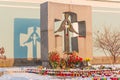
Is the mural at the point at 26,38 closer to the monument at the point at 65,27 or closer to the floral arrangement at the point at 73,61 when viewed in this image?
the monument at the point at 65,27

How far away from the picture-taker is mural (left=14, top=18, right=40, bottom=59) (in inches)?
1289

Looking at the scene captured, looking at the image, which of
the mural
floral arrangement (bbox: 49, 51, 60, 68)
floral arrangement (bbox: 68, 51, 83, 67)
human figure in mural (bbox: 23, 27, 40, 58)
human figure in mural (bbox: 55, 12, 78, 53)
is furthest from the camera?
human figure in mural (bbox: 23, 27, 40, 58)

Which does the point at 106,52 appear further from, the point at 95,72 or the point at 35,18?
the point at 95,72

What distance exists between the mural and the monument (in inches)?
265

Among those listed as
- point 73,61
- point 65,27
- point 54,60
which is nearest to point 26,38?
point 65,27

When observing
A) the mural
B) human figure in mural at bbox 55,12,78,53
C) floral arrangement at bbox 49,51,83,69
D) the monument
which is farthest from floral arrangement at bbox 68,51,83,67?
the mural

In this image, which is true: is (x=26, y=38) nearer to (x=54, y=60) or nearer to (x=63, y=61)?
(x=54, y=60)

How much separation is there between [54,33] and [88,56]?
327 centimetres

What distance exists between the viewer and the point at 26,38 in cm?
3303

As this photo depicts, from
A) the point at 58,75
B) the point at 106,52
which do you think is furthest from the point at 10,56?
the point at 58,75

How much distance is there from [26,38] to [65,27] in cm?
883

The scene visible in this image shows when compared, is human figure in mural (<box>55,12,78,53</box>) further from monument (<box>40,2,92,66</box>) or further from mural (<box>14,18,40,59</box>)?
mural (<box>14,18,40,59</box>)

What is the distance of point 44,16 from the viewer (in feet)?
85.2

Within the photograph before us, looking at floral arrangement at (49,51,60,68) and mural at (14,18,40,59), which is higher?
mural at (14,18,40,59)
